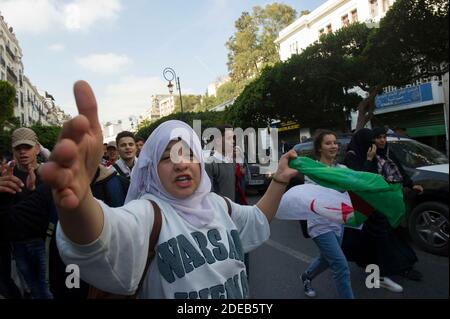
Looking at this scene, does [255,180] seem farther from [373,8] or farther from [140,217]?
[373,8]

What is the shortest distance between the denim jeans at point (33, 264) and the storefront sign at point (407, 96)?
56.4 feet

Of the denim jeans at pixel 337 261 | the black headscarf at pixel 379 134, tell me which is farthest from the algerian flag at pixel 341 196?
the black headscarf at pixel 379 134

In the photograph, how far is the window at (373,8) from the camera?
16644 millimetres

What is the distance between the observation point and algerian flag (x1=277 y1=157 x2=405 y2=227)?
207cm

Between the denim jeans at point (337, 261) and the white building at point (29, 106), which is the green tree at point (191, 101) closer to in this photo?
the white building at point (29, 106)

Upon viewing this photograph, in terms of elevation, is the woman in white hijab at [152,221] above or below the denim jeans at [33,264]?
above

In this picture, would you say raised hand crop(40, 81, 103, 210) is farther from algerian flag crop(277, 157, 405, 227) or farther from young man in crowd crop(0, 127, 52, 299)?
young man in crowd crop(0, 127, 52, 299)

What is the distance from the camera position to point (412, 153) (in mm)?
3824

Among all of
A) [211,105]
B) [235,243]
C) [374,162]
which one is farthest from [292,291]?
[211,105]

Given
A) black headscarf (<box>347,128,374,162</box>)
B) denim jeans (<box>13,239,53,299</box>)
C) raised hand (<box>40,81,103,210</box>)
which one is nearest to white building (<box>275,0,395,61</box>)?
black headscarf (<box>347,128,374,162</box>)

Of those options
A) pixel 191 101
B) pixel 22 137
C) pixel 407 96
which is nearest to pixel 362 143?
pixel 22 137

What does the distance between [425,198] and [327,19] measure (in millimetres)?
19311

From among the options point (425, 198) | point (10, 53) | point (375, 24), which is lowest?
point (425, 198)

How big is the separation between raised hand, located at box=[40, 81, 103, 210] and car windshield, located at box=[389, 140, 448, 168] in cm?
280
